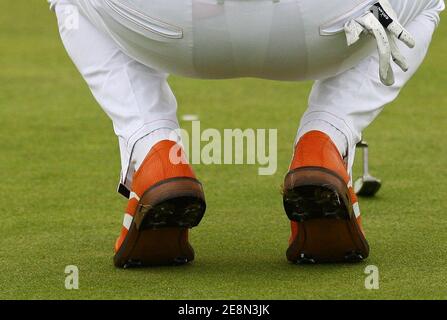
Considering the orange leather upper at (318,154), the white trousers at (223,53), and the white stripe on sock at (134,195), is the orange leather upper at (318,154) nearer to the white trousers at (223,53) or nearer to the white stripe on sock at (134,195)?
the white trousers at (223,53)

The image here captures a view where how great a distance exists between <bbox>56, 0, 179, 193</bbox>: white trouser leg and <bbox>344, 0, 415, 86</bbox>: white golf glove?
514 millimetres

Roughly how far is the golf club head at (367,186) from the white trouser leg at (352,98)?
0.89 meters

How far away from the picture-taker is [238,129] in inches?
187

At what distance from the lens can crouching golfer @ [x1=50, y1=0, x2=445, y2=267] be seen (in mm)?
2408

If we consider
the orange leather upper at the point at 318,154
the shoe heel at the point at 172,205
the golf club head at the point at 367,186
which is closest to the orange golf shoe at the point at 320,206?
the orange leather upper at the point at 318,154

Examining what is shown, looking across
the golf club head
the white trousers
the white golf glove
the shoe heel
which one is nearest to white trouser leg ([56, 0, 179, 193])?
the white trousers

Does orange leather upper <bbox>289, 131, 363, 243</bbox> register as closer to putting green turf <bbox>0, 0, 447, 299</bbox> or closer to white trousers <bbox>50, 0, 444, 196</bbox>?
white trousers <bbox>50, 0, 444, 196</bbox>

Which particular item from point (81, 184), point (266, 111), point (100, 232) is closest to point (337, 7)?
point (100, 232)

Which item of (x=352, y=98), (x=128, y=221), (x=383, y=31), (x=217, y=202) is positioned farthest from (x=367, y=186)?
(x=383, y=31)

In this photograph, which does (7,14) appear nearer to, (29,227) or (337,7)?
(29,227)

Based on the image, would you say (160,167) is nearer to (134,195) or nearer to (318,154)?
(134,195)

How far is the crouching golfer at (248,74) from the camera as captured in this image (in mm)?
2408

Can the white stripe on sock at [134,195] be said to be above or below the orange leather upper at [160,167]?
below
